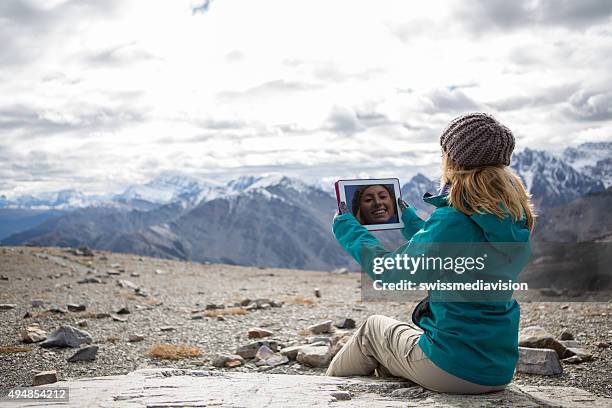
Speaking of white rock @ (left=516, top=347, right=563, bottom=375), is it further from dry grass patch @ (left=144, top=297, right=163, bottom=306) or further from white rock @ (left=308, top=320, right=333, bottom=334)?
dry grass patch @ (left=144, top=297, right=163, bottom=306)

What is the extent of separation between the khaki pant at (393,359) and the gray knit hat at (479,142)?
7.62 ft

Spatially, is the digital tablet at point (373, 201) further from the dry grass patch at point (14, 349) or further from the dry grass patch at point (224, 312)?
the dry grass patch at point (224, 312)

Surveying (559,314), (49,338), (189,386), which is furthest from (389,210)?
(559,314)

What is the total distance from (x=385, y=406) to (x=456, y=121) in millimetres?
3373

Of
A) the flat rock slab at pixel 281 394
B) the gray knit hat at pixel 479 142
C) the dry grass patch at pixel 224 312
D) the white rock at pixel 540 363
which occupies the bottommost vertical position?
the dry grass patch at pixel 224 312

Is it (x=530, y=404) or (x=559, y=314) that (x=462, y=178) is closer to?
(x=530, y=404)

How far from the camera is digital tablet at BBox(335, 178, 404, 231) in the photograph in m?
6.72

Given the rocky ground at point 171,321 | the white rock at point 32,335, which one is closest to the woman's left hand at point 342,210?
the rocky ground at point 171,321

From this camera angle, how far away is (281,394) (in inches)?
256

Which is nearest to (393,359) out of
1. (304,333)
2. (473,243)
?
(473,243)

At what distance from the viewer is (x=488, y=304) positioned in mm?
5766

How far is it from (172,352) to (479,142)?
9.26 meters

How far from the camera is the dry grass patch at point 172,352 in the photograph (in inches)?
471

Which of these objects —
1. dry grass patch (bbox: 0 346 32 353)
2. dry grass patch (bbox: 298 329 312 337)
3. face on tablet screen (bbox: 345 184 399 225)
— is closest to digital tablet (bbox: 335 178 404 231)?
face on tablet screen (bbox: 345 184 399 225)
